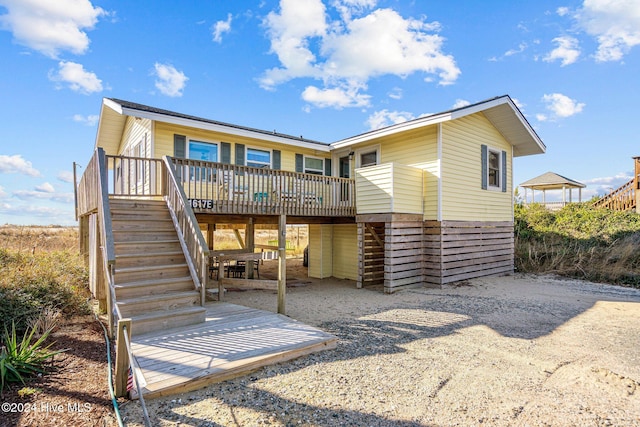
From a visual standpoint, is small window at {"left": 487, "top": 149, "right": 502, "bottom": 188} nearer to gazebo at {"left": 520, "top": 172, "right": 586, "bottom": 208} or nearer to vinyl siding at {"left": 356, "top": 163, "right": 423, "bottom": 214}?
vinyl siding at {"left": 356, "top": 163, "right": 423, "bottom": 214}

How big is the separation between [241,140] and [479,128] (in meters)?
8.53

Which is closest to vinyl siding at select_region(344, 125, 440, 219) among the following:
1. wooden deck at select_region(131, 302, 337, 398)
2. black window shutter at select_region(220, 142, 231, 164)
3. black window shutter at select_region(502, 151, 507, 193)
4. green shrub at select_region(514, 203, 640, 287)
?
black window shutter at select_region(502, 151, 507, 193)

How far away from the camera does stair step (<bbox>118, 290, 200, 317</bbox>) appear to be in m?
5.11

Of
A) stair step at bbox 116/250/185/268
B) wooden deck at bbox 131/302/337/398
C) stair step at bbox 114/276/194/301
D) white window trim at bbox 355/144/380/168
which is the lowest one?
wooden deck at bbox 131/302/337/398

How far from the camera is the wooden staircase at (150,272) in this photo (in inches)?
205

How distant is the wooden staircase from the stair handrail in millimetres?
156

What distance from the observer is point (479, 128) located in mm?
11898

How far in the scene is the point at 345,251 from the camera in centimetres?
1316

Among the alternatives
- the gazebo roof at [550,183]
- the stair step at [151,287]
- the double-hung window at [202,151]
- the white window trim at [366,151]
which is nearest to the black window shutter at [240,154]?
the double-hung window at [202,151]

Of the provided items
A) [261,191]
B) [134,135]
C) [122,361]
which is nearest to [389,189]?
[261,191]

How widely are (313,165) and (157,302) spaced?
29.0 ft

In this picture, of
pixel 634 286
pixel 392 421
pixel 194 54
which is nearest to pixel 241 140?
pixel 194 54

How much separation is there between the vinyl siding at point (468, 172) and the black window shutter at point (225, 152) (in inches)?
275

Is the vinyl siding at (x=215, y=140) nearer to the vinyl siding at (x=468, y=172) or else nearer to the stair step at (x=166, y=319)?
the vinyl siding at (x=468, y=172)
